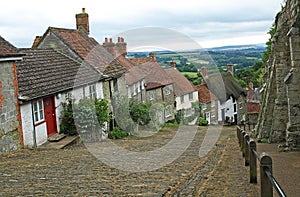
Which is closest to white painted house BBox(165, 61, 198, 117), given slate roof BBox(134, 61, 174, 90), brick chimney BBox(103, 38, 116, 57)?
slate roof BBox(134, 61, 174, 90)

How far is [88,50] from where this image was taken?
2664 cm

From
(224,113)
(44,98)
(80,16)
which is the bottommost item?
(224,113)

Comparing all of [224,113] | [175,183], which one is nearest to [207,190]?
[175,183]

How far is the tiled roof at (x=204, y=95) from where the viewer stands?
1999 inches

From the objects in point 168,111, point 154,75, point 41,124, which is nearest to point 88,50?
point 41,124

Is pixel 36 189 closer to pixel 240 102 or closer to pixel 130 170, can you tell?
pixel 130 170

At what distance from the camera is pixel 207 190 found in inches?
285

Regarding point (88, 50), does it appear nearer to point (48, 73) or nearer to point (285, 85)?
point (48, 73)

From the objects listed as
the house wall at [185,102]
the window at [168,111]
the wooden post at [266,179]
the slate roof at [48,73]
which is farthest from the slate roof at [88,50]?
the wooden post at [266,179]

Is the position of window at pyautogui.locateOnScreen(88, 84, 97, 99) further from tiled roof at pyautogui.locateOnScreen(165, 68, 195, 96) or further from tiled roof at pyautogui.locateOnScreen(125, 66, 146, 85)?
tiled roof at pyautogui.locateOnScreen(165, 68, 195, 96)

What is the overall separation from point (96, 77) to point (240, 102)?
38344mm

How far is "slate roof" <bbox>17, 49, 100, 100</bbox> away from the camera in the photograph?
17.0 meters

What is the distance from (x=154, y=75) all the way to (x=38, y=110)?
2450 cm

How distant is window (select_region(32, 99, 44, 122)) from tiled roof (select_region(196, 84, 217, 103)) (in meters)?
→ 34.9
